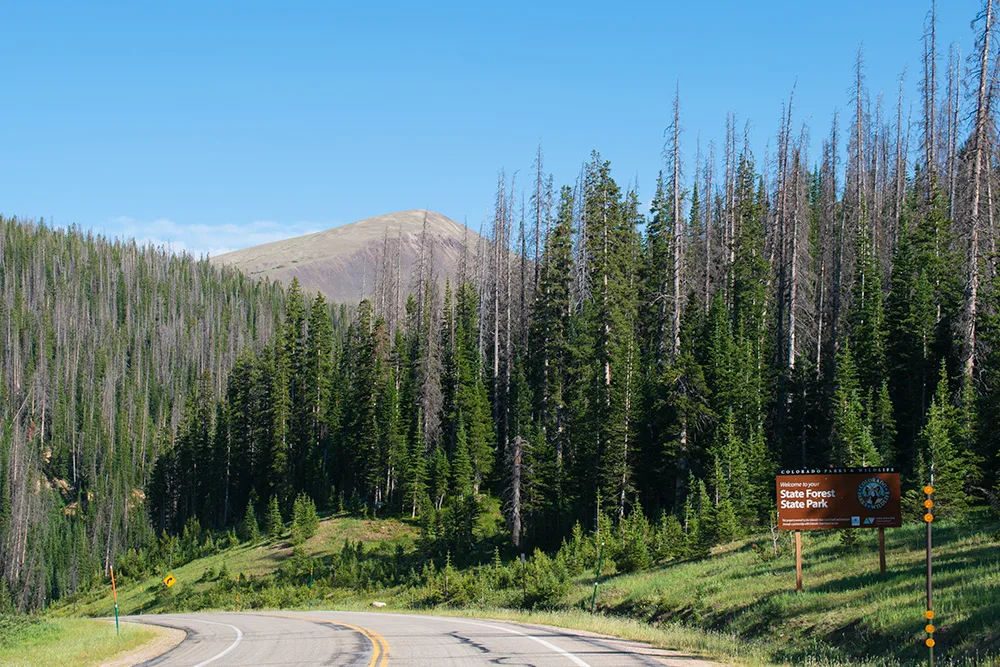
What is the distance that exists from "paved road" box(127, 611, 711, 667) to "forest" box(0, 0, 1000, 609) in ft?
50.6

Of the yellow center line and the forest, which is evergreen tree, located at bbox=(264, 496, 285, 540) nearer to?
the forest

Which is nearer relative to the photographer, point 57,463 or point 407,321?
point 407,321

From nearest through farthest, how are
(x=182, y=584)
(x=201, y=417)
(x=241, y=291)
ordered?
(x=182, y=584) < (x=201, y=417) < (x=241, y=291)

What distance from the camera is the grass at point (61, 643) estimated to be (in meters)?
17.8

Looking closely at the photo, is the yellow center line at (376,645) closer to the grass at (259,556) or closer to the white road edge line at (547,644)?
the white road edge line at (547,644)

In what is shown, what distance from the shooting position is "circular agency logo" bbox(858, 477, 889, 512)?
1991 cm

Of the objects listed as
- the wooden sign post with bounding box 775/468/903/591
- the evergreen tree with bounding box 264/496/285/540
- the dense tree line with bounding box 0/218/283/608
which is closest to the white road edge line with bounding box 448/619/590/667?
the wooden sign post with bounding box 775/468/903/591

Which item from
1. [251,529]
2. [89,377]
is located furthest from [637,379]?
[89,377]

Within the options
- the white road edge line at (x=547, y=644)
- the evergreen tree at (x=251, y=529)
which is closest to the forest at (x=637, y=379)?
the evergreen tree at (x=251, y=529)

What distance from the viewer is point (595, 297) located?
5216 centimetres

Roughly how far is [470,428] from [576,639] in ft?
143

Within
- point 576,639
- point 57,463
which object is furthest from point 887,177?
point 57,463

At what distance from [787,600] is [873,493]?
338 cm

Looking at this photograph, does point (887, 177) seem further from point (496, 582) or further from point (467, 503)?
point (496, 582)
